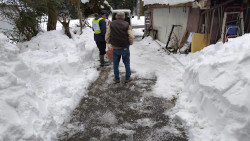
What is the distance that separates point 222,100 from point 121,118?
5.85 feet

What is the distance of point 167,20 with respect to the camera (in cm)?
978

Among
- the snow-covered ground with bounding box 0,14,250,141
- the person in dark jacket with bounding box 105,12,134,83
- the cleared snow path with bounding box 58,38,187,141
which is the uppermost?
the person in dark jacket with bounding box 105,12,134,83

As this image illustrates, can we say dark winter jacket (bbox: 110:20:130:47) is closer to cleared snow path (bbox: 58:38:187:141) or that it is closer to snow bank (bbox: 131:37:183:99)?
cleared snow path (bbox: 58:38:187:141)

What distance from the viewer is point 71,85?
4250mm

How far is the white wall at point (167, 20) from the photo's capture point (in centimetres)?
822

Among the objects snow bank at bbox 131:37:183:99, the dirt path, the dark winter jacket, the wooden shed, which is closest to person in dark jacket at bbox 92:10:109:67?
snow bank at bbox 131:37:183:99

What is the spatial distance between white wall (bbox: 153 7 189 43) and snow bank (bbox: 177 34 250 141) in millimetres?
5332

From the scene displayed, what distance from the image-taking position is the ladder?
18.0ft

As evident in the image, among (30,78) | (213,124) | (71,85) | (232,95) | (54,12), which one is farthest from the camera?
(54,12)

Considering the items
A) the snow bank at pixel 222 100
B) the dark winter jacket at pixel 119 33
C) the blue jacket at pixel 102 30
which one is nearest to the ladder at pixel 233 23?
the snow bank at pixel 222 100

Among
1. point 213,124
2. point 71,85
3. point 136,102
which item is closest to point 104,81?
point 71,85

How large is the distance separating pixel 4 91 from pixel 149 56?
6022 millimetres

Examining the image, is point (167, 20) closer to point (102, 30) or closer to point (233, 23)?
point (233, 23)

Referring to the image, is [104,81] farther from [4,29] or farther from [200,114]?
[4,29]
